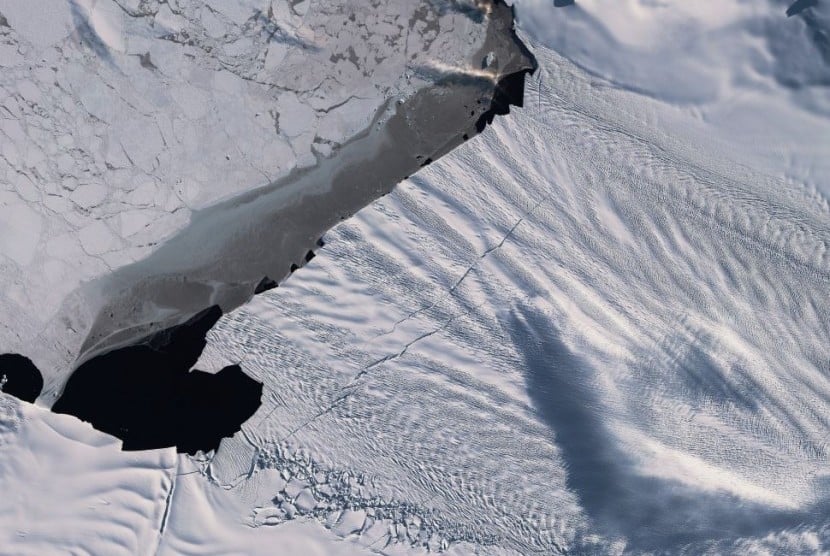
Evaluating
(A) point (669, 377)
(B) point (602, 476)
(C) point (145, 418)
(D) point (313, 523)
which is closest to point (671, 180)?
(A) point (669, 377)

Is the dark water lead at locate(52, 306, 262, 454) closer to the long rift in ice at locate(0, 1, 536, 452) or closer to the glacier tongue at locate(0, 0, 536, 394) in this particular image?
the long rift in ice at locate(0, 1, 536, 452)

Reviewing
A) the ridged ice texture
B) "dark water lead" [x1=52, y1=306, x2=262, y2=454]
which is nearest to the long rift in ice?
"dark water lead" [x1=52, y1=306, x2=262, y2=454]

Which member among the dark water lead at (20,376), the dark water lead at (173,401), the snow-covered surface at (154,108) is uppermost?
the snow-covered surface at (154,108)

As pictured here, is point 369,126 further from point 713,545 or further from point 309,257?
point 713,545

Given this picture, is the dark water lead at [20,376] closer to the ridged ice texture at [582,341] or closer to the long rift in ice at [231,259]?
the long rift in ice at [231,259]

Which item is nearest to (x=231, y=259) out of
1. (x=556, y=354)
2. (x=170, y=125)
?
(x=170, y=125)

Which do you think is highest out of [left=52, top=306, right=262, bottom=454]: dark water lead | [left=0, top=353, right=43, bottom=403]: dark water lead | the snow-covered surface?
the snow-covered surface

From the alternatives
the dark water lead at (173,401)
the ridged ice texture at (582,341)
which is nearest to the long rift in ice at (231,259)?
the dark water lead at (173,401)
